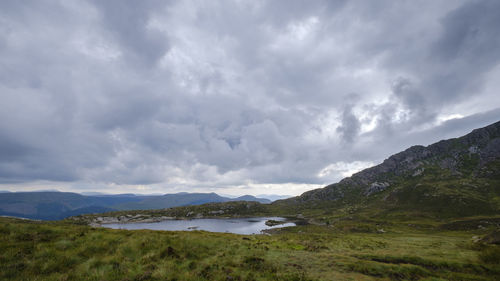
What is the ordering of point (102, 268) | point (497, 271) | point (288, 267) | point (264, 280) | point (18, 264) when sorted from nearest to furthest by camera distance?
point (18, 264)
point (102, 268)
point (264, 280)
point (288, 267)
point (497, 271)

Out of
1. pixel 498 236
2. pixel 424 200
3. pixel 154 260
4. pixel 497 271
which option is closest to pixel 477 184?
pixel 424 200

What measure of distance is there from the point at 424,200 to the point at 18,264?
223m

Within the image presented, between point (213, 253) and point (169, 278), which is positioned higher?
point (169, 278)

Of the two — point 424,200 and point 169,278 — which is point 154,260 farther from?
point 424,200

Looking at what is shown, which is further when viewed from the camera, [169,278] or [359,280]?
[359,280]

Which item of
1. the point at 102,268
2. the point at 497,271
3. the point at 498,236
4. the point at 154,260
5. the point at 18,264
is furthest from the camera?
the point at 498,236

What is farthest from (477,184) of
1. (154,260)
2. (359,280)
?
(154,260)

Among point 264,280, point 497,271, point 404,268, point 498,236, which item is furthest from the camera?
point 498,236

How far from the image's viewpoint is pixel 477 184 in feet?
562

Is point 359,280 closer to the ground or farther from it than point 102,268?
closer to the ground

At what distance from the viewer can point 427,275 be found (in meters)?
17.0

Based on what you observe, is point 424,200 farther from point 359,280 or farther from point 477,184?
point 359,280

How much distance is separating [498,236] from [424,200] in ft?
572

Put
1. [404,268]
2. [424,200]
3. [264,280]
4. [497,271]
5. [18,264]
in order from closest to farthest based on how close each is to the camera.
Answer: [18,264] < [264,280] < [404,268] < [497,271] < [424,200]
